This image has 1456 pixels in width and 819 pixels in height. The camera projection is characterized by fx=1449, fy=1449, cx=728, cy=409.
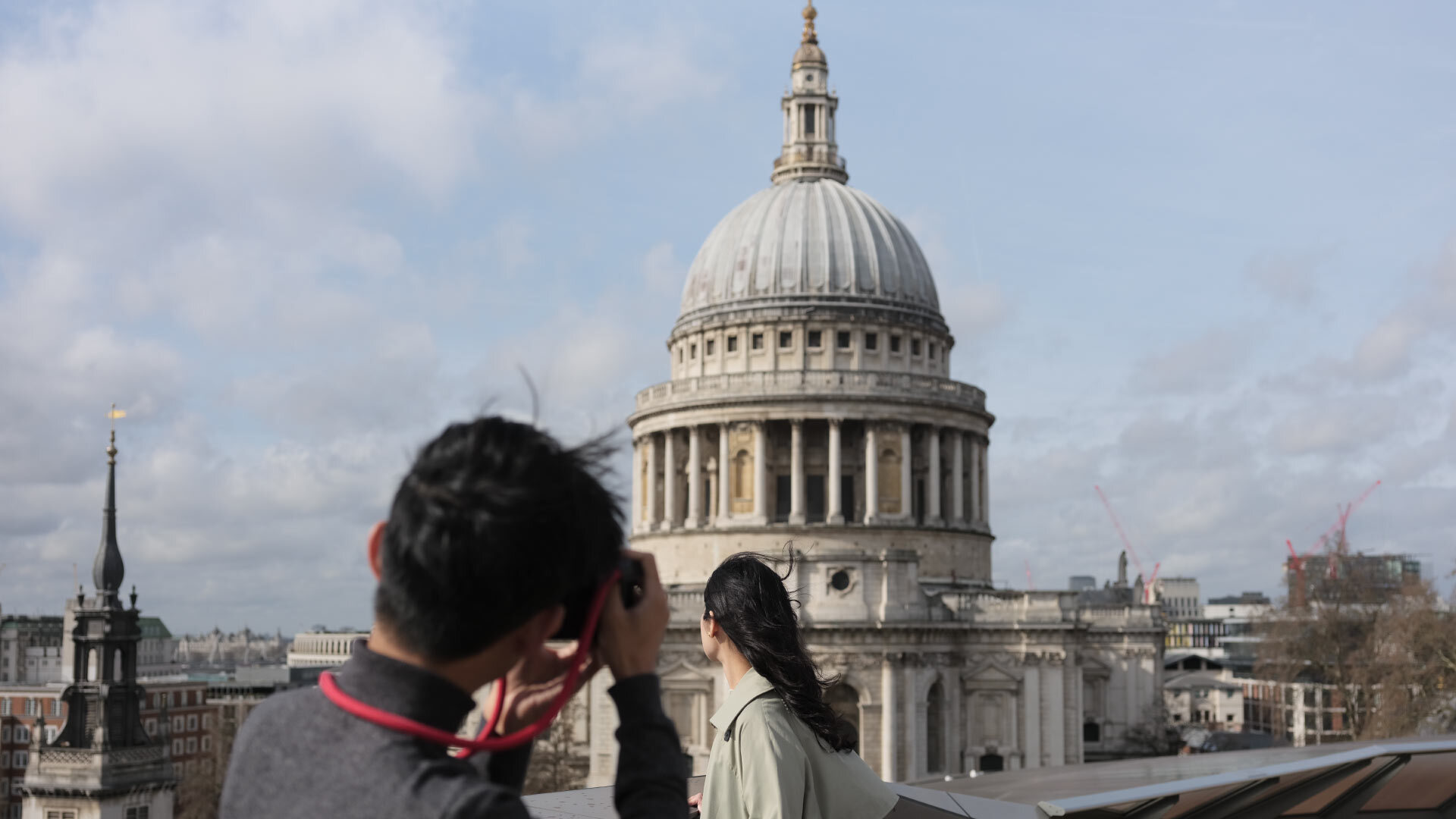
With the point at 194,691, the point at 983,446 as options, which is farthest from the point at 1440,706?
the point at 194,691

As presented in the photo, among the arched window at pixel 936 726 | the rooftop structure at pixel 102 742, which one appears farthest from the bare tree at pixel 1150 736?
the rooftop structure at pixel 102 742

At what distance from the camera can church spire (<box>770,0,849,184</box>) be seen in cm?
7819

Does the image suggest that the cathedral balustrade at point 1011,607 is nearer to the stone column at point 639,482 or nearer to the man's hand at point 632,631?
the stone column at point 639,482

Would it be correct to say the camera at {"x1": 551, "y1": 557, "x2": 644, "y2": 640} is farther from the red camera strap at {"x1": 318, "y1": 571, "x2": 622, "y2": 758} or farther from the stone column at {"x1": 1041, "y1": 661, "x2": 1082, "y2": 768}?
the stone column at {"x1": 1041, "y1": 661, "x2": 1082, "y2": 768}

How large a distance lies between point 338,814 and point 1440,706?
54.2m

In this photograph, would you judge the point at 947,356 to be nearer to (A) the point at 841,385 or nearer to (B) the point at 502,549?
(A) the point at 841,385

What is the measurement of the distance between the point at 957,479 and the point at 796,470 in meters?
8.62

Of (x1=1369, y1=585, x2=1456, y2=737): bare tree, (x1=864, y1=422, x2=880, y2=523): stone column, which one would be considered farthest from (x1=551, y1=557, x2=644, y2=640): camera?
(x1=864, y1=422, x2=880, y2=523): stone column

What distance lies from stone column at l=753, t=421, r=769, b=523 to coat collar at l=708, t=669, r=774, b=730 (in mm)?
61591

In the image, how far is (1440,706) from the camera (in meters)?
49.8

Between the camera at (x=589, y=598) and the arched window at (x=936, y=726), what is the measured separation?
57.9 meters

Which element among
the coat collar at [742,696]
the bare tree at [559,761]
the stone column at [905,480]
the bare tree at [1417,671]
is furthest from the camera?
the stone column at [905,480]

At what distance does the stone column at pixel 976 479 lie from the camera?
72875 millimetres

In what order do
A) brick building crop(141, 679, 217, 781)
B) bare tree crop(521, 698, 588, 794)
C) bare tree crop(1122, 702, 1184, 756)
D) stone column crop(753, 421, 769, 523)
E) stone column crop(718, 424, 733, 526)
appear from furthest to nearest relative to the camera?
1. brick building crop(141, 679, 217, 781)
2. stone column crop(718, 424, 733, 526)
3. stone column crop(753, 421, 769, 523)
4. bare tree crop(1122, 702, 1184, 756)
5. bare tree crop(521, 698, 588, 794)
